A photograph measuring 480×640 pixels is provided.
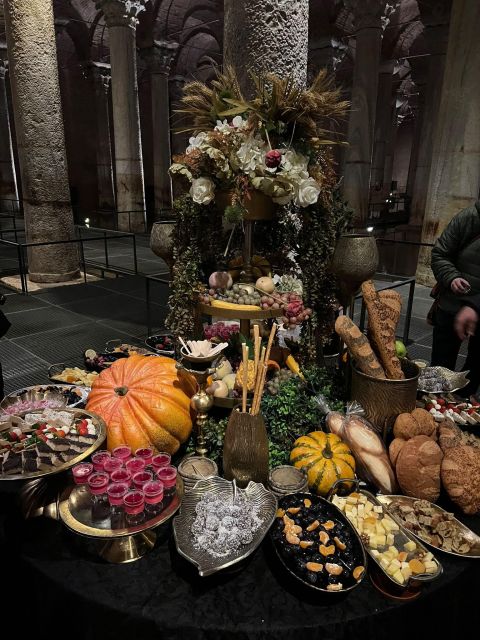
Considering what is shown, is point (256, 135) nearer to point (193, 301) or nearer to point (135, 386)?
point (193, 301)

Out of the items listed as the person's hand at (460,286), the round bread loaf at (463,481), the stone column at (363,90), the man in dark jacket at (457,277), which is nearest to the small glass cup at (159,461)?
the round bread loaf at (463,481)

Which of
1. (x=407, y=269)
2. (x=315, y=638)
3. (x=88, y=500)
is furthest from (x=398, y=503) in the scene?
(x=407, y=269)

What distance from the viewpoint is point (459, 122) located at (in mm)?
7715

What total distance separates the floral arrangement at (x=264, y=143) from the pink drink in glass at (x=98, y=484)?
4.56 feet

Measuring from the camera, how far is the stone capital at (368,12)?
38.7 feet

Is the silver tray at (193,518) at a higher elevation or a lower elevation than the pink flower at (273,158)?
lower

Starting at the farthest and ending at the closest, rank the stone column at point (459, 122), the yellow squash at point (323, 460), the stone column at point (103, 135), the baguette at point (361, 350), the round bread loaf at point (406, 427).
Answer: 1. the stone column at point (103, 135)
2. the stone column at point (459, 122)
3. the baguette at point (361, 350)
4. the round bread loaf at point (406, 427)
5. the yellow squash at point (323, 460)

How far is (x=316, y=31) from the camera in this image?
586 inches

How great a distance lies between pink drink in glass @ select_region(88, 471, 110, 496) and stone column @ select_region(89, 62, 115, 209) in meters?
19.3

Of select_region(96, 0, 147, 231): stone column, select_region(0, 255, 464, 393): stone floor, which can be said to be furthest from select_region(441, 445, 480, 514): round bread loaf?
select_region(96, 0, 147, 231): stone column

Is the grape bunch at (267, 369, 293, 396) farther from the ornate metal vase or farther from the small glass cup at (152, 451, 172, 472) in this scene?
the small glass cup at (152, 451, 172, 472)

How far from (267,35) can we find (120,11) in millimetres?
10995

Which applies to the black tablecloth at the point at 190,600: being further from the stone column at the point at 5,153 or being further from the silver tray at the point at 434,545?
the stone column at the point at 5,153

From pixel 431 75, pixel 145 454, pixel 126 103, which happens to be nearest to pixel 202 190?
pixel 145 454
